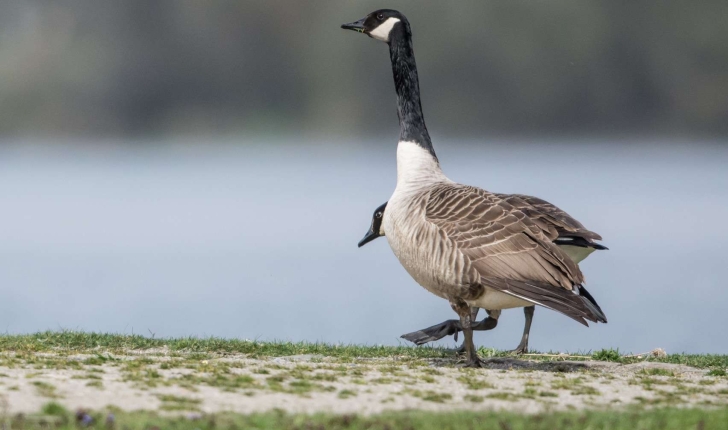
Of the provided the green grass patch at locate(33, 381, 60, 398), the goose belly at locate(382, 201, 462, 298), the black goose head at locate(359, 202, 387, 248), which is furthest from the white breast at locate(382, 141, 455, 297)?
the green grass patch at locate(33, 381, 60, 398)

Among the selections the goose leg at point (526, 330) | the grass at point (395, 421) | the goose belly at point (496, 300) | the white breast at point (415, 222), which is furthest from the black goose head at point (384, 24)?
the grass at point (395, 421)

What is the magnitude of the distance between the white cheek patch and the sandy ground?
4.72 m

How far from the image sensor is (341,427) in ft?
18.9

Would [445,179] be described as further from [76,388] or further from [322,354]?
[76,388]

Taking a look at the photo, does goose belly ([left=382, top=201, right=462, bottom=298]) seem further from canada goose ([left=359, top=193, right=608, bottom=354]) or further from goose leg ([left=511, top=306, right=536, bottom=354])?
goose leg ([left=511, top=306, right=536, bottom=354])

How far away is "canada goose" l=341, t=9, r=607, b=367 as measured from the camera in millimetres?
9047

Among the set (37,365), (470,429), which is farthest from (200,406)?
(37,365)

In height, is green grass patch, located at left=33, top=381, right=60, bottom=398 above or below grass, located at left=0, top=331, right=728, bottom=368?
below

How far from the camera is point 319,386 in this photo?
7258mm

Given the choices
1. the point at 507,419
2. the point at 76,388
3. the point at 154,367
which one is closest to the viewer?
the point at 507,419

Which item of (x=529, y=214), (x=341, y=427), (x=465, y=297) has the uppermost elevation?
(x=529, y=214)

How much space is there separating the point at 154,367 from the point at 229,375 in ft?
2.76

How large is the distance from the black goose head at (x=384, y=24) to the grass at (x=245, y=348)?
4.14 metres

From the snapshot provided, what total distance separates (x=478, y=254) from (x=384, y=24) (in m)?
4.18
